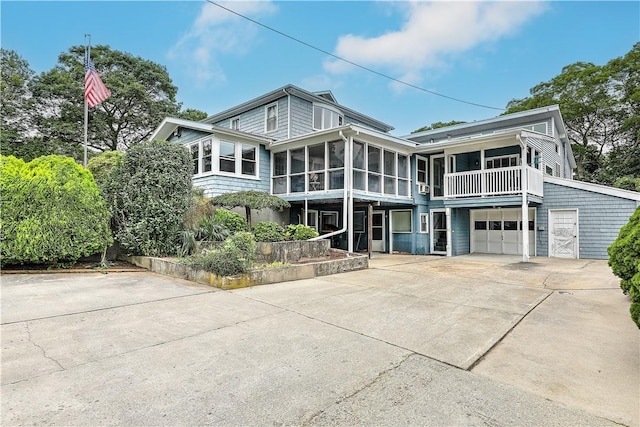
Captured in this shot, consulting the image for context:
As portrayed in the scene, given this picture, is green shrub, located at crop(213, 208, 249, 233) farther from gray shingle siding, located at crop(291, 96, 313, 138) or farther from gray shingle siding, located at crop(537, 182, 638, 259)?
gray shingle siding, located at crop(537, 182, 638, 259)

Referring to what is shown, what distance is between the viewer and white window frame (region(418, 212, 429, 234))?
14.9 meters

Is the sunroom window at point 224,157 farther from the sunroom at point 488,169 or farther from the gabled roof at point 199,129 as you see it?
the sunroom at point 488,169

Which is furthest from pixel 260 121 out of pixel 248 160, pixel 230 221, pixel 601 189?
pixel 601 189

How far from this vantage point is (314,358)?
10.9ft

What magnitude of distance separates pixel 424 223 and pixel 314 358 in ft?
41.6

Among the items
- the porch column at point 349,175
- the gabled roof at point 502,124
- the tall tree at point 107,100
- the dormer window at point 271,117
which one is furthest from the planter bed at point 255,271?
the tall tree at point 107,100

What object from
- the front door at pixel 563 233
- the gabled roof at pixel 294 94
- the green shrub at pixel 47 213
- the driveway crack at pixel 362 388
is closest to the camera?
the driveway crack at pixel 362 388

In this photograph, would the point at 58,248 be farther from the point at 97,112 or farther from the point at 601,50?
the point at 601,50

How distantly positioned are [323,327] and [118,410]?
8.08ft

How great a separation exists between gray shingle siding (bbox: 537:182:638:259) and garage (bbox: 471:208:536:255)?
56 centimetres

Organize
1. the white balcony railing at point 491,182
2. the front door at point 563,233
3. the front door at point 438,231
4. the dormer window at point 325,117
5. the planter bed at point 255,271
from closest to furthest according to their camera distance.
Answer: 1. the planter bed at point 255,271
2. the white balcony railing at point 491,182
3. the front door at point 563,233
4. the front door at point 438,231
5. the dormer window at point 325,117

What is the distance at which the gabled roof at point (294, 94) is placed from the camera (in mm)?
15359

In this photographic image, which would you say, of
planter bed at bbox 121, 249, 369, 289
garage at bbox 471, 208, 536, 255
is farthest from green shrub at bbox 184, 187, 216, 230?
garage at bbox 471, 208, 536, 255

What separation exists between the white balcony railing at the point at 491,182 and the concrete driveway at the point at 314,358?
21.5 ft
